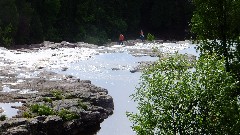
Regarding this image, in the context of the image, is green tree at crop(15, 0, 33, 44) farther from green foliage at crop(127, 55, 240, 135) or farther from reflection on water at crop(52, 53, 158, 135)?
green foliage at crop(127, 55, 240, 135)

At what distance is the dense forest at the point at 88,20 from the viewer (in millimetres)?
86163

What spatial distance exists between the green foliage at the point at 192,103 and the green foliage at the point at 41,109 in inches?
639

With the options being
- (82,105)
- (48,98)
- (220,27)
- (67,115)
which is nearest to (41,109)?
(67,115)

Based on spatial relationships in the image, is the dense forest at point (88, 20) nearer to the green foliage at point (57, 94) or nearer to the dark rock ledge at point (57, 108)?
the dark rock ledge at point (57, 108)

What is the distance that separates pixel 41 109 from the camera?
38906 millimetres

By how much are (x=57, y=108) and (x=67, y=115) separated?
1.85 metres

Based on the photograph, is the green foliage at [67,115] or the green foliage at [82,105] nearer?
the green foliage at [67,115]

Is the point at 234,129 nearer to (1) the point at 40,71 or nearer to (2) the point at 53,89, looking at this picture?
(2) the point at 53,89

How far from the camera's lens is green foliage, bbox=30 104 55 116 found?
127 feet

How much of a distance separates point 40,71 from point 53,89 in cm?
1343

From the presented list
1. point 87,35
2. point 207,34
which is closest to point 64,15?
point 87,35

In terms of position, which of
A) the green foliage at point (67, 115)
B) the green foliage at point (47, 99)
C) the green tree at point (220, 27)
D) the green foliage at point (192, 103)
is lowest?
the green foliage at point (67, 115)

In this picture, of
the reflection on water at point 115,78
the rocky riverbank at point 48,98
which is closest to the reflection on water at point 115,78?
the reflection on water at point 115,78

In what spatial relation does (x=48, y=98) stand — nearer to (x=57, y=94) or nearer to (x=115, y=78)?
(x=57, y=94)
